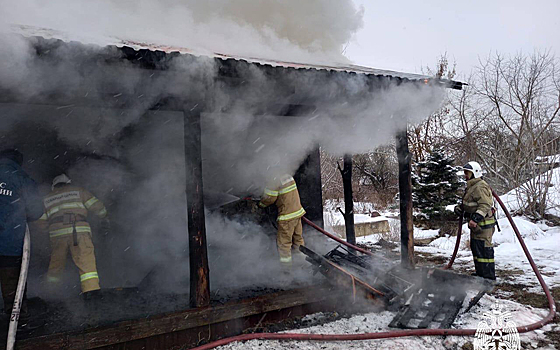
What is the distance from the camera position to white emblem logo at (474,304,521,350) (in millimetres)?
3578

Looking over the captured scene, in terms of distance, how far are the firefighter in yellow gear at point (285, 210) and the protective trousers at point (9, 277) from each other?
10.2 ft

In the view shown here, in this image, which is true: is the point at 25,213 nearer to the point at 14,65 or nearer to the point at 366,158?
the point at 14,65

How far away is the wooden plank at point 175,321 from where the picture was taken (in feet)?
10.7

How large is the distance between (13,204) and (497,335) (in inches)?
201

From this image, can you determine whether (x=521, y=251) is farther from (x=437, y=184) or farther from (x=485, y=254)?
(x=437, y=184)

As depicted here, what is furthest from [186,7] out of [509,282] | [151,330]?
[509,282]

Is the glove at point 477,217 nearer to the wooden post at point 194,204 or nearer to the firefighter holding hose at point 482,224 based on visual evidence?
the firefighter holding hose at point 482,224

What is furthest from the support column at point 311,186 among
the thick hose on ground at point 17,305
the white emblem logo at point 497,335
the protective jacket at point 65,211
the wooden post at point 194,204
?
the thick hose on ground at point 17,305

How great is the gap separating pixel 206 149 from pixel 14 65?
341 centimetres

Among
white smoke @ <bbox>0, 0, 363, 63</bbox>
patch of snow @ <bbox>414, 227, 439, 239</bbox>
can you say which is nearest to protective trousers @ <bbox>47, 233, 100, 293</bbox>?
white smoke @ <bbox>0, 0, 363, 63</bbox>

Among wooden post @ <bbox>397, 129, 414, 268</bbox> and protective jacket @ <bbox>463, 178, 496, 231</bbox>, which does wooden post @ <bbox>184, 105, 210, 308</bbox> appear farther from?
protective jacket @ <bbox>463, 178, 496, 231</bbox>

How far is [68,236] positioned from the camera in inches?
168

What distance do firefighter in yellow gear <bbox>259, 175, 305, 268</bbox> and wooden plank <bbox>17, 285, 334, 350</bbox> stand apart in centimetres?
94

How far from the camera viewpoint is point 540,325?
3.95 m
